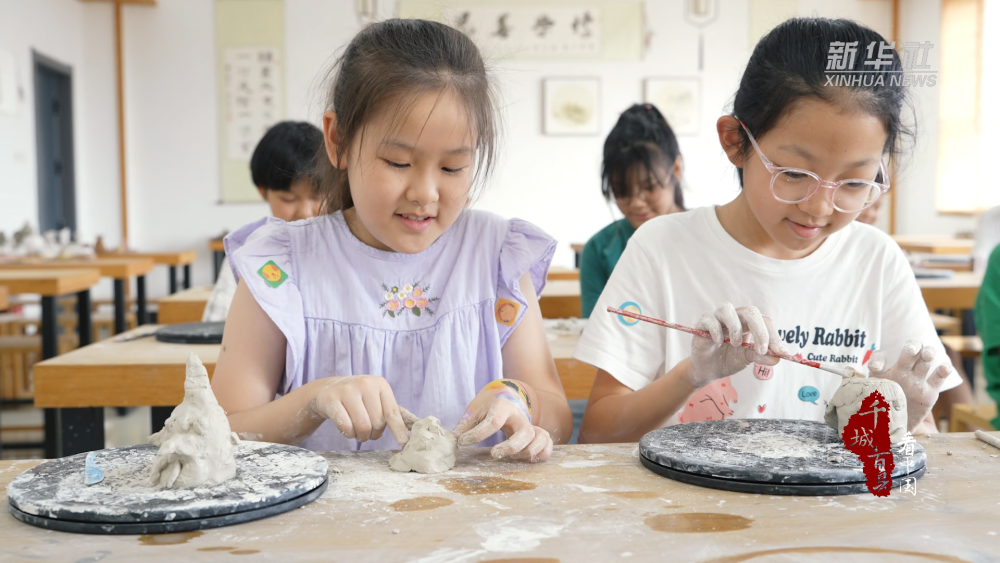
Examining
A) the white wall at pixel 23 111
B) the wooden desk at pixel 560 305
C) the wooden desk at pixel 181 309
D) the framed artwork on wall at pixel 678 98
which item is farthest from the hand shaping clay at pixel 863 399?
the framed artwork on wall at pixel 678 98

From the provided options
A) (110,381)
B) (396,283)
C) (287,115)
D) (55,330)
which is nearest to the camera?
(396,283)

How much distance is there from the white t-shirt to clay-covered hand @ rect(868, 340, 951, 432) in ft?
0.91

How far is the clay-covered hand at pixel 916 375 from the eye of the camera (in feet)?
3.91

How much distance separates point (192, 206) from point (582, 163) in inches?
149

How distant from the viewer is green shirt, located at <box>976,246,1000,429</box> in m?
2.13

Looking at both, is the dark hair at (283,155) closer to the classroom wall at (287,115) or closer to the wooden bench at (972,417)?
the wooden bench at (972,417)

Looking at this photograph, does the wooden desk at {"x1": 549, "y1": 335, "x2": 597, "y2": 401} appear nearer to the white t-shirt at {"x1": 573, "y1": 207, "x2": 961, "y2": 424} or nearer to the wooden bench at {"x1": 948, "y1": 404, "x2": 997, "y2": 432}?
the white t-shirt at {"x1": 573, "y1": 207, "x2": 961, "y2": 424}

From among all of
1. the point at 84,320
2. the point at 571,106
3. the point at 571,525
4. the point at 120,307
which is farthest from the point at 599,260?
the point at 571,106

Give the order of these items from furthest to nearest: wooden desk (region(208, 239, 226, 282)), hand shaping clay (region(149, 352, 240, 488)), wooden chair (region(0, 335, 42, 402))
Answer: wooden desk (region(208, 239, 226, 282)) < wooden chair (region(0, 335, 42, 402)) < hand shaping clay (region(149, 352, 240, 488))

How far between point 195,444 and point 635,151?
2.32 m

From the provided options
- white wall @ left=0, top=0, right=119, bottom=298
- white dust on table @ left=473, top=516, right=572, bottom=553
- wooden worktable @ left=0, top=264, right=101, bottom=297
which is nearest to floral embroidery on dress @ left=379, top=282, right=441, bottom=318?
white dust on table @ left=473, top=516, right=572, bottom=553

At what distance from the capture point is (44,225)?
680 centimetres

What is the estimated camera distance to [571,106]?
7.89m

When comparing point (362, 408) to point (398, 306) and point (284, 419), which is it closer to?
point (284, 419)
